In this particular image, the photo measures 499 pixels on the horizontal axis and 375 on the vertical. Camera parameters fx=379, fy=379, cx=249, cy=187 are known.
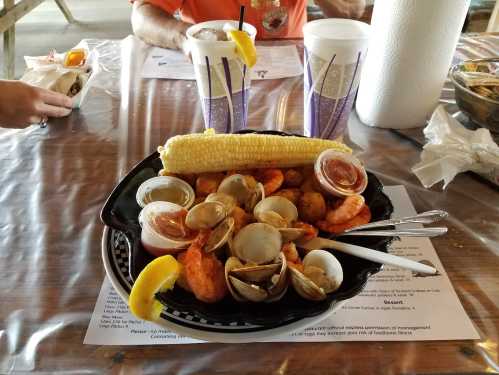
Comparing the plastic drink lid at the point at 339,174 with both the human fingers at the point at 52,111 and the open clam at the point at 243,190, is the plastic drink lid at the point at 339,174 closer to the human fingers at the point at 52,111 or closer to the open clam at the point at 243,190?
the open clam at the point at 243,190

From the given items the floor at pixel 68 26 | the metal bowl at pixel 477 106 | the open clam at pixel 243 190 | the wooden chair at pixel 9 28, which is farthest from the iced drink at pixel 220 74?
the floor at pixel 68 26

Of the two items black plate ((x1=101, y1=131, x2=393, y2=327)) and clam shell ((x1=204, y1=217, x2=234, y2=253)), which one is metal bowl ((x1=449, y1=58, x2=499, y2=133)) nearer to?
black plate ((x1=101, y1=131, x2=393, y2=327))

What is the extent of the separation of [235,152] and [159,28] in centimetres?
76

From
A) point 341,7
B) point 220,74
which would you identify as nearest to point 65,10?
point 341,7

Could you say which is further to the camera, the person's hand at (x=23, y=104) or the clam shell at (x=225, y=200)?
the person's hand at (x=23, y=104)

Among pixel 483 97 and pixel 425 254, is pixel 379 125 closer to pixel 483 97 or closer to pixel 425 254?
pixel 483 97

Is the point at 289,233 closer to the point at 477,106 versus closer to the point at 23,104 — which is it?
the point at 477,106

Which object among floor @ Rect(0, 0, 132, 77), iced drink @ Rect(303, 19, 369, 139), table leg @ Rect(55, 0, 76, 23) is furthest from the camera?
table leg @ Rect(55, 0, 76, 23)

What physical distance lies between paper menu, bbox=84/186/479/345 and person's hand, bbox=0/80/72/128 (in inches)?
19.6

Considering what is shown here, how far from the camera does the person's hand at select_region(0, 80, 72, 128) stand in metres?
0.81

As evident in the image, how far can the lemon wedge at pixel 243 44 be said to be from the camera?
24.4 inches

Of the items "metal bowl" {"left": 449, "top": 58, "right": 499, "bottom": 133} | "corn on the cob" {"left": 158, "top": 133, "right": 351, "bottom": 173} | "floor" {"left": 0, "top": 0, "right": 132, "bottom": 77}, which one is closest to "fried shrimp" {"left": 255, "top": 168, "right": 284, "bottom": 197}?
"corn on the cob" {"left": 158, "top": 133, "right": 351, "bottom": 173}

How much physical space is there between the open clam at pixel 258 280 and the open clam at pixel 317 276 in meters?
0.01

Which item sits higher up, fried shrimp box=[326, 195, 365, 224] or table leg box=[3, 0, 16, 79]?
fried shrimp box=[326, 195, 365, 224]
